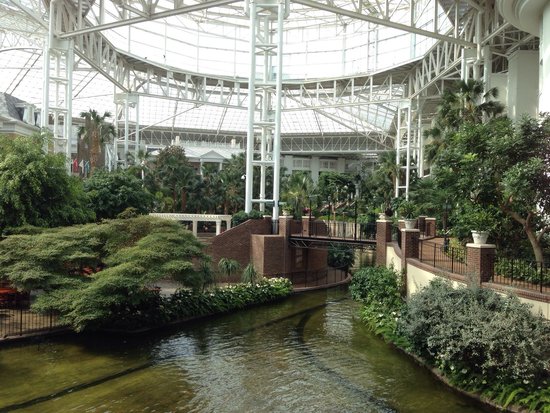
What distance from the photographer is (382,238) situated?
87.7 ft

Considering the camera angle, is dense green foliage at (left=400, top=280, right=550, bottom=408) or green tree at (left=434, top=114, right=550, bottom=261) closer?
dense green foliage at (left=400, top=280, right=550, bottom=408)

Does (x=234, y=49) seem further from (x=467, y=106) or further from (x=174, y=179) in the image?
(x=467, y=106)

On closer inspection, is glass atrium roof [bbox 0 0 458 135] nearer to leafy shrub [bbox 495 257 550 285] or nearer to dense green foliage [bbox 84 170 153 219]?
dense green foliage [bbox 84 170 153 219]

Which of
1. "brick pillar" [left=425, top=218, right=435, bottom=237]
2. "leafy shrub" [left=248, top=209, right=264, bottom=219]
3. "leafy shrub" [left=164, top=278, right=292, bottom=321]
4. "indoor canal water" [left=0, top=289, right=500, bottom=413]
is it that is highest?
"leafy shrub" [left=248, top=209, right=264, bottom=219]

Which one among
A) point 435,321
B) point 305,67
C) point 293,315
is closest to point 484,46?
point 293,315

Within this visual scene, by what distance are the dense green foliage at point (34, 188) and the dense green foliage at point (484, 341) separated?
15893 mm

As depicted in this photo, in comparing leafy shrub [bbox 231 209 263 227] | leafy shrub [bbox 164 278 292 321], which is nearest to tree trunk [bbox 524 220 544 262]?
leafy shrub [bbox 164 278 292 321]

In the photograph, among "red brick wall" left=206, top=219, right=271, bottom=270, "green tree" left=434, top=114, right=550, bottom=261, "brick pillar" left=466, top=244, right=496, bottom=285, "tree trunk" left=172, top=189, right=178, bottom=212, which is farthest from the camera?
"tree trunk" left=172, top=189, right=178, bottom=212

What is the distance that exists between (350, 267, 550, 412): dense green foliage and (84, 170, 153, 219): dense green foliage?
60.0ft

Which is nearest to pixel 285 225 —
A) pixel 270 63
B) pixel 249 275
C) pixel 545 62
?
pixel 249 275

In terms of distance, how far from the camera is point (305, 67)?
63938 millimetres

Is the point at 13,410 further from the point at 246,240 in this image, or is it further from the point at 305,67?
the point at 305,67

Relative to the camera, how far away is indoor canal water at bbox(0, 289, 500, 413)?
13.3m

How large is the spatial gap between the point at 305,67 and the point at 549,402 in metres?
56.3
